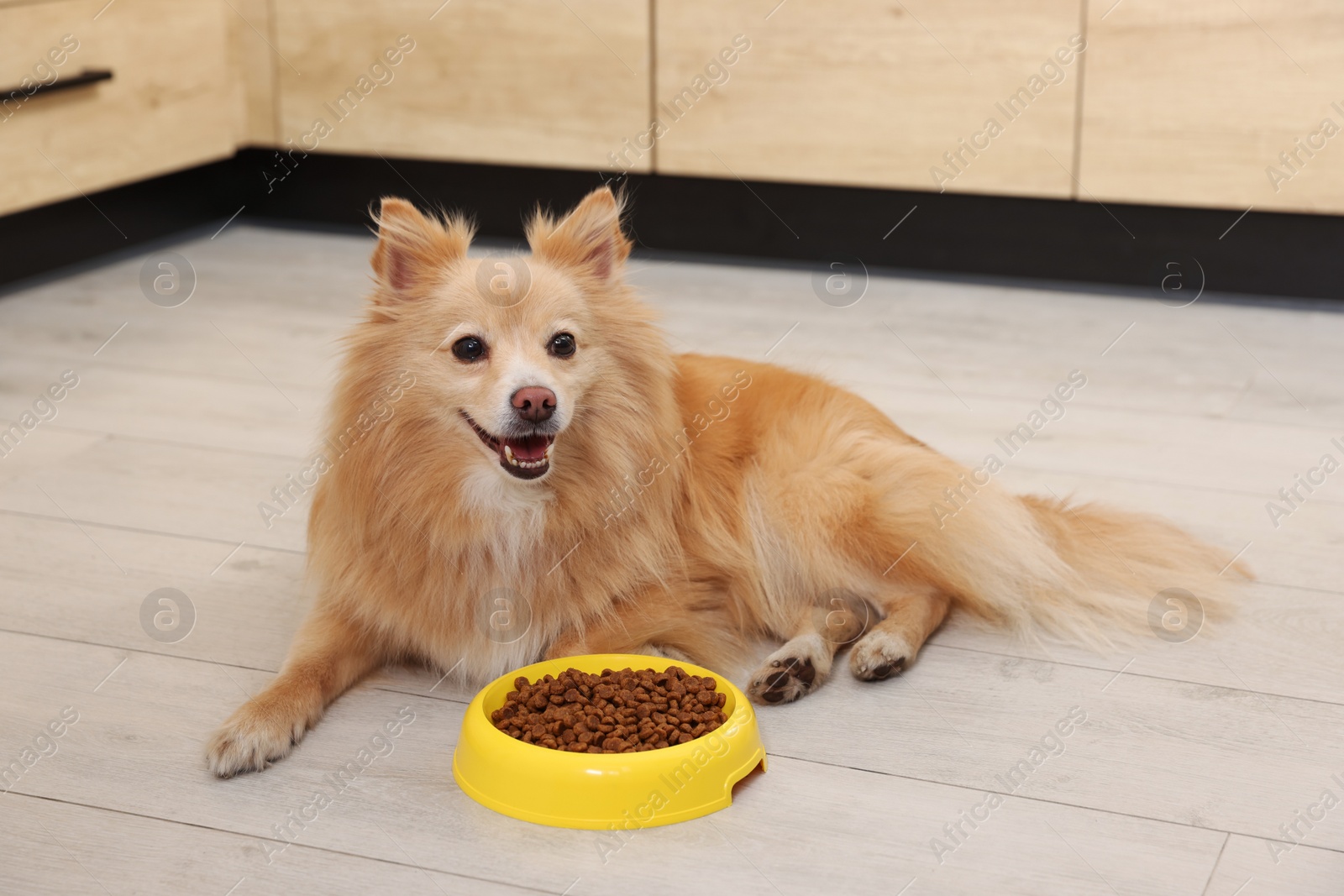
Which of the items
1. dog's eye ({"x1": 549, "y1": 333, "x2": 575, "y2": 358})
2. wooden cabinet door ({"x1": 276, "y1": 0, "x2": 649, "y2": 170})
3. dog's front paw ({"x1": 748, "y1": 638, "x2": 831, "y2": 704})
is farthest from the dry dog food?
wooden cabinet door ({"x1": 276, "y1": 0, "x2": 649, "y2": 170})

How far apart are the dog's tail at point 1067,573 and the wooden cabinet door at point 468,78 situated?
98.6 inches

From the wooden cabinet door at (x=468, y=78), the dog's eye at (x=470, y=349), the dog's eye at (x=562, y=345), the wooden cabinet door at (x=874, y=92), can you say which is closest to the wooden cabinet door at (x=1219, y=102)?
the wooden cabinet door at (x=874, y=92)

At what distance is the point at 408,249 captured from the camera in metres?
1.99

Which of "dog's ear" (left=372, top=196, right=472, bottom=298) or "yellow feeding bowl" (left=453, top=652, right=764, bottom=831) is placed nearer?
"yellow feeding bowl" (left=453, top=652, right=764, bottom=831)

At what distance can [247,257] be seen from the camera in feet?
15.4

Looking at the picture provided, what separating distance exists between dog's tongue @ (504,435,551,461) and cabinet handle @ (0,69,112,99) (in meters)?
2.73

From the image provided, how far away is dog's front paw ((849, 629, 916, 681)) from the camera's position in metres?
2.09

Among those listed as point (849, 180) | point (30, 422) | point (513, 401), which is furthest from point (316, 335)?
point (513, 401)

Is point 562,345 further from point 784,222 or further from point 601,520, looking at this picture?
point 784,222

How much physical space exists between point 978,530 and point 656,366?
1.95ft

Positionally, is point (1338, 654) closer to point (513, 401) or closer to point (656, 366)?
point (656, 366)

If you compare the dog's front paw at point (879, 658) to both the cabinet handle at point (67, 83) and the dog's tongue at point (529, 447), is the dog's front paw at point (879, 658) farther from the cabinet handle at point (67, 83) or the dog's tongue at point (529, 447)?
the cabinet handle at point (67, 83)

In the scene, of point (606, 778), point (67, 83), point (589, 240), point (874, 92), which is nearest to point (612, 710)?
point (606, 778)

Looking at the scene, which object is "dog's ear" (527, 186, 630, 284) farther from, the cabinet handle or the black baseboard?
the cabinet handle
